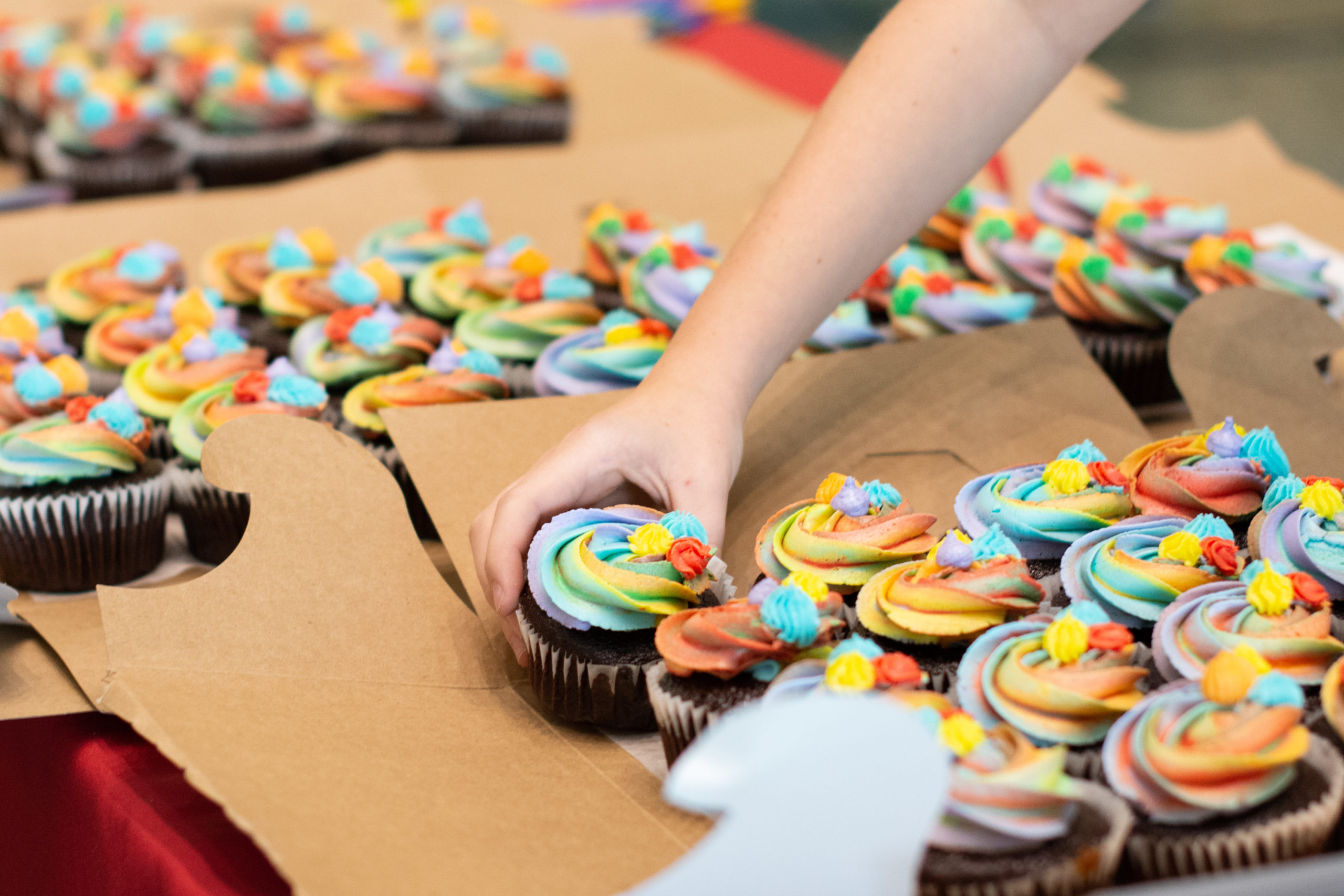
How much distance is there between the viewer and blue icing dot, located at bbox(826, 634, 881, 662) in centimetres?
131

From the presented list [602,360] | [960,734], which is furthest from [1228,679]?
[602,360]

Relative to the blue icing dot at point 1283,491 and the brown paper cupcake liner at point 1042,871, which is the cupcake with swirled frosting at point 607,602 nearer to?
the brown paper cupcake liner at point 1042,871

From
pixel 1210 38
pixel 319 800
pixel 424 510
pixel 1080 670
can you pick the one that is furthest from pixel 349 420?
pixel 1210 38

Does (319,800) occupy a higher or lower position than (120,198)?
higher

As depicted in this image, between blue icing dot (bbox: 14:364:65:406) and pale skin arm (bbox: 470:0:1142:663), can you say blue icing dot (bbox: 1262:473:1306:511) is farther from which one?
blue icing dot (bbox: 14:364:65:406)

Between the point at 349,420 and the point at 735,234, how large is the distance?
48.4 inches

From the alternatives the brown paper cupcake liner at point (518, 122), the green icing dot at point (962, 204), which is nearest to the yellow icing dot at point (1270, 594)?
the green icing dot at point (962, 204)

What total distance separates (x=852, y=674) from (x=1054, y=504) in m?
0.46

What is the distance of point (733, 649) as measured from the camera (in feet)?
4.61

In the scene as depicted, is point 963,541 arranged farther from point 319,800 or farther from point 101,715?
point 101,715

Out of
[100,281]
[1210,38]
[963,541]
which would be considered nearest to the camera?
[963,541]

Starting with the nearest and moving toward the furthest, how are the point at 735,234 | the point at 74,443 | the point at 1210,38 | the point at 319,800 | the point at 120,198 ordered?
the point at 319,800
the point at 74,443
the point at 735,234
the point at 120,198
the point at 1210,38

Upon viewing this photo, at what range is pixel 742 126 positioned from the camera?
355 centimetres

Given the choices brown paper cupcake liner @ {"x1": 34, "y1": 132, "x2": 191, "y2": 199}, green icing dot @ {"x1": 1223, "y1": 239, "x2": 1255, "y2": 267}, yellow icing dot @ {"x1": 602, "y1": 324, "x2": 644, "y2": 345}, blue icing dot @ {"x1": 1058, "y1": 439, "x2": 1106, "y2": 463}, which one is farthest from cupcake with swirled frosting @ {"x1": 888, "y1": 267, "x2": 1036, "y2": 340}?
brown paper cupcake liner @ {"x1": 34, "y1": 132, "x2": 191, "y2": 199}
